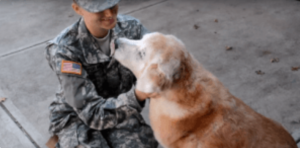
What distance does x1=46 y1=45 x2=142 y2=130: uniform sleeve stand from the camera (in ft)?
7.27

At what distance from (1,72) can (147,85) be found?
125 inches

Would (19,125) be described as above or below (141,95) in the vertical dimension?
below

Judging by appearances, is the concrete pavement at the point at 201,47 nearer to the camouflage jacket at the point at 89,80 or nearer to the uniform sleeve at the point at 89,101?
the camouflage jacket at the point at 89,80

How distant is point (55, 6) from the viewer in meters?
6.46

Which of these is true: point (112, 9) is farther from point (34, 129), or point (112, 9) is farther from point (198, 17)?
point (198, 17)

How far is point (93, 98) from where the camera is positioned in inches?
89.3

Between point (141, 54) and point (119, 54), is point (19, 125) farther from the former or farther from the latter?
point (141, 54)

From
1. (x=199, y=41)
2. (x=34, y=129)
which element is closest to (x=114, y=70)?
(x=34, y=129)

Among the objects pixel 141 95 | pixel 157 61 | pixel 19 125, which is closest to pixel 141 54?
pixel 157 61

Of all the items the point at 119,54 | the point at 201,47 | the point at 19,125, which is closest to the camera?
the point at 119,54

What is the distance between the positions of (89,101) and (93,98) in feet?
0.13

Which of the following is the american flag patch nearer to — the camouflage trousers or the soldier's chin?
the soldier's chin

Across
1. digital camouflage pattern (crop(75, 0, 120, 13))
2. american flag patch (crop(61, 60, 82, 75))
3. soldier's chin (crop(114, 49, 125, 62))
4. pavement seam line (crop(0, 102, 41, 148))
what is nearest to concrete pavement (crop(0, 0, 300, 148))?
pavement seam line (crop(0, 102, 41, 148))

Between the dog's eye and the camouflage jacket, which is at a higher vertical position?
the dog's eye
